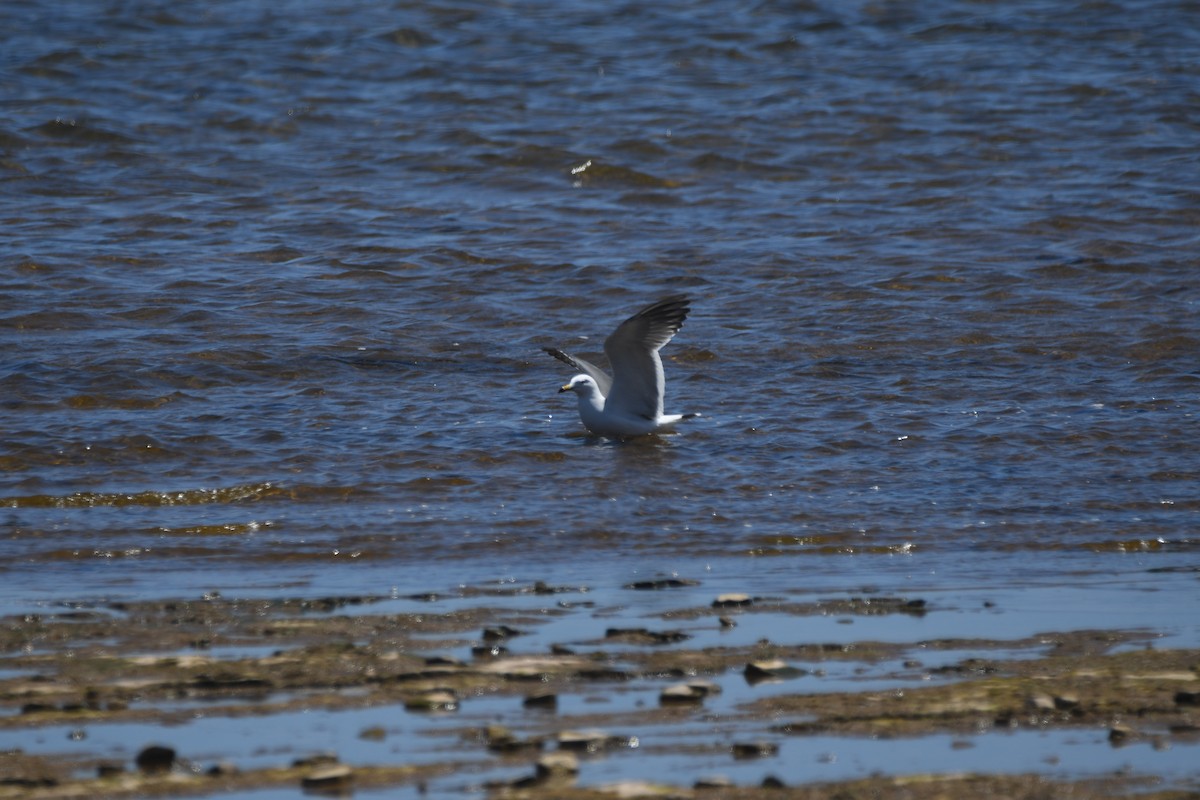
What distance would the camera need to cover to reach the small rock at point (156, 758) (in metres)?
3.77

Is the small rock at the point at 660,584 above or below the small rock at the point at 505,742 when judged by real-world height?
below

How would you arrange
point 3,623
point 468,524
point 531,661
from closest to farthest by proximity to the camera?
point 531,661
point 3,623
point 468,524

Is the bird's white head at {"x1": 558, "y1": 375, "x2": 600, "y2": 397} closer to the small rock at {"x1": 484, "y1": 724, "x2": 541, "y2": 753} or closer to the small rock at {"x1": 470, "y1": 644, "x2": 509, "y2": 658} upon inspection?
the small rock at {"x1": 470, "y1": 644, "x2": 509, "y2": 658}

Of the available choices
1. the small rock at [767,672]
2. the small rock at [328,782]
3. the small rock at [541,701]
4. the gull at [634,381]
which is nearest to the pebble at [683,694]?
the small rock at [767,672]

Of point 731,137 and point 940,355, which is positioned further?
point 731,137

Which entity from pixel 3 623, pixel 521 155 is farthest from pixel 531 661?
pixel 521 155

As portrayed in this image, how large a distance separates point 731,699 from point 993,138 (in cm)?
1191

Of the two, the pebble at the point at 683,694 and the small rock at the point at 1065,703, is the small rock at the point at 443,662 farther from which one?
the small rock at the point at 1065,703

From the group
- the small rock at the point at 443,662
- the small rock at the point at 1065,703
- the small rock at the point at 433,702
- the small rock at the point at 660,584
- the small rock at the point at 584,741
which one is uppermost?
the small rock at the point at 584,741

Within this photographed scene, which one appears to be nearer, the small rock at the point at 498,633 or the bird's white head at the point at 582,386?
the small rock at the point at 498,633

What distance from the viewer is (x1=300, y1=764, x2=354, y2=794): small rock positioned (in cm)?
367

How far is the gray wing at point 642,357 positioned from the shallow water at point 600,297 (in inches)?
12.1

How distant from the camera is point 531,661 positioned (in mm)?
4520

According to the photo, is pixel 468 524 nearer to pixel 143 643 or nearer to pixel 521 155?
pixel 143 643
